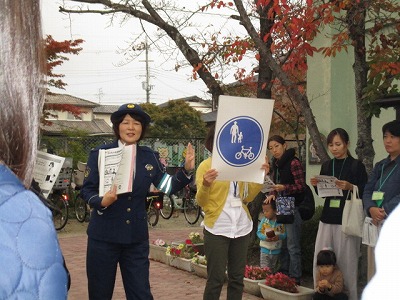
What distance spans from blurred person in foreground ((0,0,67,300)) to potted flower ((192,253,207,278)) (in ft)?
23.2

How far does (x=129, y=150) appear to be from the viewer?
4555 millimetres

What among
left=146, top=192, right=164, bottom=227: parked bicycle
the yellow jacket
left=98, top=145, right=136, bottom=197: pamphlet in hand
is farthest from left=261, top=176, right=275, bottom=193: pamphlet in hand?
left=146, top=192, right=164, bottom=227: parked bicycle

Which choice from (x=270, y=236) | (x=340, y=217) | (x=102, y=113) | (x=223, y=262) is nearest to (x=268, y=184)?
(x=270, y=236)

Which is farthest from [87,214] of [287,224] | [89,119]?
[89,119]

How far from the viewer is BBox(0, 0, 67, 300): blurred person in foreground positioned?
3.40 ft

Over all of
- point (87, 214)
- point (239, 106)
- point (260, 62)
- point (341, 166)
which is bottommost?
point (87, 214)

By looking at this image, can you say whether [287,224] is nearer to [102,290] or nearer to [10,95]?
[102,290]

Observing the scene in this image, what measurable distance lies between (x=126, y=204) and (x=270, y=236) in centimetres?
305

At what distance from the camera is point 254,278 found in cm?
720

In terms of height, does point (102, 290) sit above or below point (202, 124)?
below

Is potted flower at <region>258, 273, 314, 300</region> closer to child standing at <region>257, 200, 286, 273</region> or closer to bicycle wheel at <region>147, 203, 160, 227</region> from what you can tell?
child standing at <region>257, 200, 286, 273</region>

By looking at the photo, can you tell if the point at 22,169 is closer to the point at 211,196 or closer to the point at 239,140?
the point at 239,140

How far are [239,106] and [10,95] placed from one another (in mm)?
4010

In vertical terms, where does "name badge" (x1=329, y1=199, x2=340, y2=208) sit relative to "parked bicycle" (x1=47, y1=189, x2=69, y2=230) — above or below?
above
